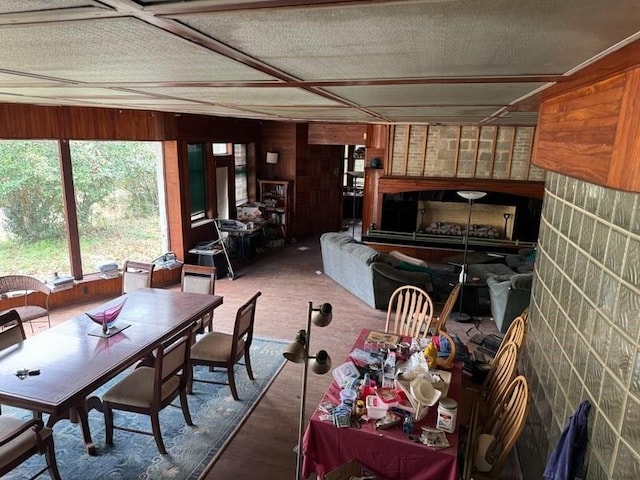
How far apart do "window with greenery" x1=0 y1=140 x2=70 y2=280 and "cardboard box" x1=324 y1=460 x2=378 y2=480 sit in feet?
15.2

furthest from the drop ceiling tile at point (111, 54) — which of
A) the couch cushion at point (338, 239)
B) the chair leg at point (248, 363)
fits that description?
the couch cushion at point (338, 239)

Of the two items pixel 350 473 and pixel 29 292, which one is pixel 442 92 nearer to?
pixel 350 473

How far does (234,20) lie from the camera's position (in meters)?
0.86

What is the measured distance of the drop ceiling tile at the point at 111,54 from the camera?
0.95 m

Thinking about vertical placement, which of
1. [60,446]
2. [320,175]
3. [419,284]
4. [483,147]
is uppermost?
[483,147]

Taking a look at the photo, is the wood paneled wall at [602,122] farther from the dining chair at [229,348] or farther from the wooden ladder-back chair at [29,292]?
the wooden ladder-back chair at [29,292]

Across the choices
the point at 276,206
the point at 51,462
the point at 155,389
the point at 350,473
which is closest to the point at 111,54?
the point at 350,473

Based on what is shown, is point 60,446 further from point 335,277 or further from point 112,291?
point 335,277

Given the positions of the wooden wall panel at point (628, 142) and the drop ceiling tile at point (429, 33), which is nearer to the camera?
the drop ceiling tile at point (429, 33)

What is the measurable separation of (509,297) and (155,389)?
3764mm

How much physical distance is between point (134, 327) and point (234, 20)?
320cm

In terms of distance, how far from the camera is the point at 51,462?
2686 millimetres

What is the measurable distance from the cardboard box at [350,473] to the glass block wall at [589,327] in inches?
41.3

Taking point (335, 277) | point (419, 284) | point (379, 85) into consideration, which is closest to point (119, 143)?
point (335, 277)
